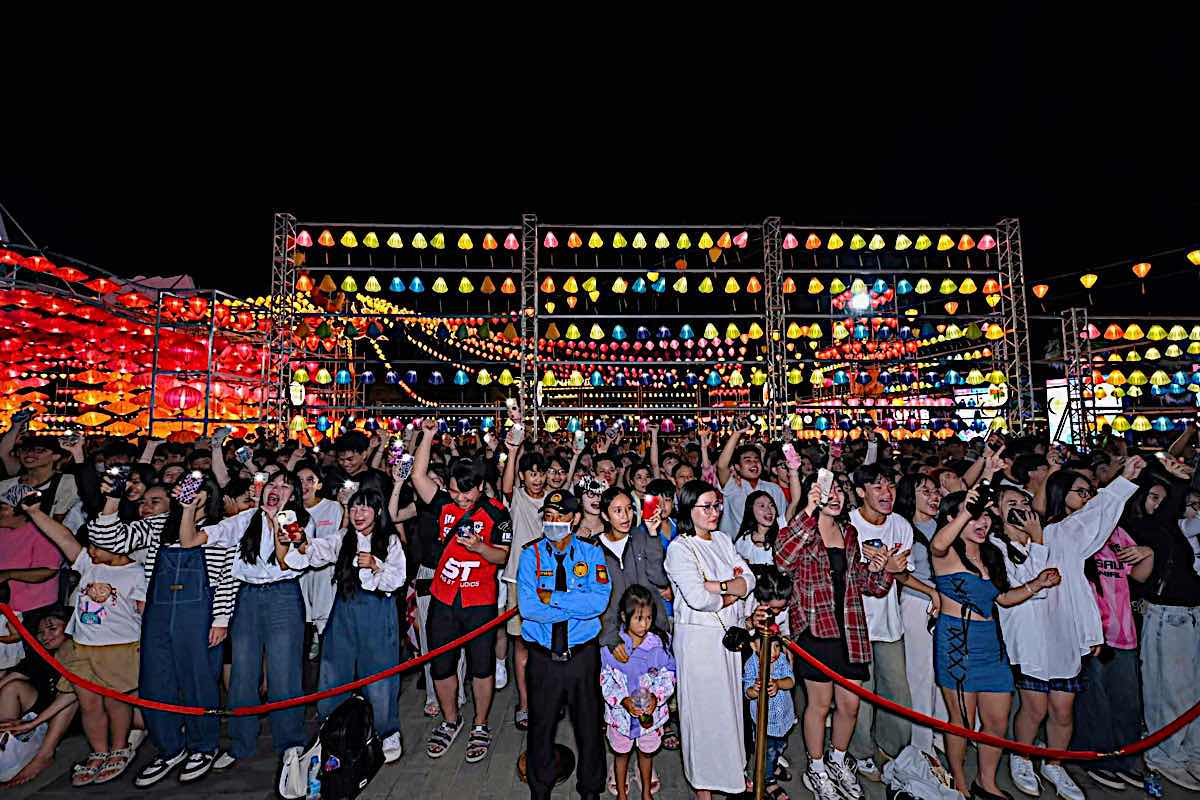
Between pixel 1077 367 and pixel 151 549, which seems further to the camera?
pixel 1077 367

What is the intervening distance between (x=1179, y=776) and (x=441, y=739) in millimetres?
4145

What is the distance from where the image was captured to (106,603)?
3.74m

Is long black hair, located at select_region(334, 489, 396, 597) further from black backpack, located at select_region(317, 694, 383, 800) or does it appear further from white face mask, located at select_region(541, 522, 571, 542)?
white face mask, located at select_region(541, 522, 571, 542)

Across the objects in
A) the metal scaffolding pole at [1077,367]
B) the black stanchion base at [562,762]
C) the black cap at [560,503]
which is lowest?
the black stanchion base at [562,762]

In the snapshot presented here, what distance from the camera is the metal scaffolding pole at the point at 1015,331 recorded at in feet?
41.8

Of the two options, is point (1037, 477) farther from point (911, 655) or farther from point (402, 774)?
point (402, 774)

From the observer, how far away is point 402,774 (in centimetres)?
376

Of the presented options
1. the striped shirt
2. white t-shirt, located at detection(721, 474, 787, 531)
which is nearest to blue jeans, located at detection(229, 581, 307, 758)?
the striped shirt

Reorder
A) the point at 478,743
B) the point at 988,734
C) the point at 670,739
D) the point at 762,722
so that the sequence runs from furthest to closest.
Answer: the point at 670,739 < the point at 478,743 < the point at 988,734 < the point at 762,722

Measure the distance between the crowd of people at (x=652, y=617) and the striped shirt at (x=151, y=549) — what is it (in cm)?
1

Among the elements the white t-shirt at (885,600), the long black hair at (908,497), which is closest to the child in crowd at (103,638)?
the white t-shirt at (885,600)

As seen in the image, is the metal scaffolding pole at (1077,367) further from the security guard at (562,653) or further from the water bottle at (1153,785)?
the security guard at (562,653)

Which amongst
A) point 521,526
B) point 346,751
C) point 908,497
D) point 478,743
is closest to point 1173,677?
point 908,497

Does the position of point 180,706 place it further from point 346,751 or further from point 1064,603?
point 1064,603
